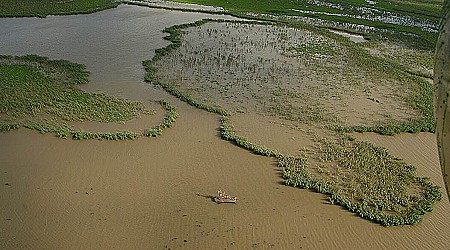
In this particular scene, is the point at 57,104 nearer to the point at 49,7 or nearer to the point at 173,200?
the point at 173,200

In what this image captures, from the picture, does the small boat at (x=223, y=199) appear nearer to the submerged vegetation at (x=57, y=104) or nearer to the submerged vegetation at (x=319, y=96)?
the submerged vegetation at (x=319, y=96)

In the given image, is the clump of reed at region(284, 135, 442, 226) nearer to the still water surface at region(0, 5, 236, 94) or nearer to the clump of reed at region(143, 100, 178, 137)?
the clump of reed at region(143, 100, 178, 137)

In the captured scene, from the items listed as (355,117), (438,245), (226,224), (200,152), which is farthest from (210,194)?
(355,117)

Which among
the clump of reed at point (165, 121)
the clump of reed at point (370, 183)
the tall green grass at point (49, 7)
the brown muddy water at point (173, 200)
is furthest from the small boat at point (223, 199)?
the tall green grass at point (49, 7)

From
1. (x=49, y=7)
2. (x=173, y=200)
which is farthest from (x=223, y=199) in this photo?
(x=49, y=7)

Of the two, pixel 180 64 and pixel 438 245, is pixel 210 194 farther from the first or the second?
pixel 180 64

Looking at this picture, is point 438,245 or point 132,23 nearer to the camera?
point 438,245
